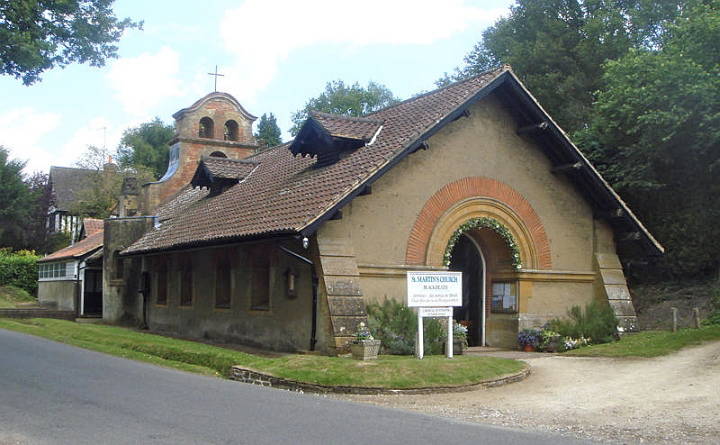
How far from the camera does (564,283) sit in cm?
2120

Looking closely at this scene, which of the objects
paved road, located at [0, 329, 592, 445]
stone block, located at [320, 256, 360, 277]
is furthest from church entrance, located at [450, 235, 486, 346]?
paved road, located at [0, 329, 592, 445]

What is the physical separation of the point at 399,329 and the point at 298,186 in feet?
15.9

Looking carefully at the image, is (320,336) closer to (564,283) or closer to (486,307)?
(486,307)

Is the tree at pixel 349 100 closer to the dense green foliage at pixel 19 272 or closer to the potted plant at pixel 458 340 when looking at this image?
the dense green foliage at pixel 19 272

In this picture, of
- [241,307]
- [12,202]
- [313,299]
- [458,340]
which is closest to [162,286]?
[241,307]

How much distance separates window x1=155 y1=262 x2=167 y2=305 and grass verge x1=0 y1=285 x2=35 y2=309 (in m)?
23.9

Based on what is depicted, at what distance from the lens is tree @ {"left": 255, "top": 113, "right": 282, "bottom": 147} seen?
3036 inches

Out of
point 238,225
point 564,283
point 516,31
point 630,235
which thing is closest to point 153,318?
point 238,225

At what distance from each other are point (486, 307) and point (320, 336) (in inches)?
237

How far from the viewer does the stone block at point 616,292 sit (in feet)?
69.8

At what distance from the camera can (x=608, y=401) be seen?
1235cm

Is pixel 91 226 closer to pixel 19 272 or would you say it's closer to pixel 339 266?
pixel 19 272

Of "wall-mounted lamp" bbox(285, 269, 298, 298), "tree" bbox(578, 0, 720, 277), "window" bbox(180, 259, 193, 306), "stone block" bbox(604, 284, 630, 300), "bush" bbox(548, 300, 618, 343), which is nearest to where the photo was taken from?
"wall-mounted lamp" bbox(285, 269, 298, 298)

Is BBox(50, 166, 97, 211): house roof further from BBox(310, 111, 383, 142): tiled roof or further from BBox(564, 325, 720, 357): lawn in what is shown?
BBox(564, 325, 720, 357): lawn
